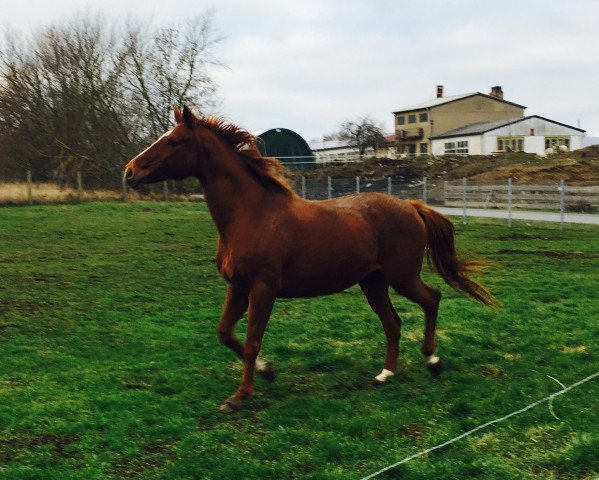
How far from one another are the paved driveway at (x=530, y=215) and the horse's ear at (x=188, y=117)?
1785 cm

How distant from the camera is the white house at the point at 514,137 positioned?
58.0 m

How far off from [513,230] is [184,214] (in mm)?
12014

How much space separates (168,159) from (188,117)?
14.4 inches

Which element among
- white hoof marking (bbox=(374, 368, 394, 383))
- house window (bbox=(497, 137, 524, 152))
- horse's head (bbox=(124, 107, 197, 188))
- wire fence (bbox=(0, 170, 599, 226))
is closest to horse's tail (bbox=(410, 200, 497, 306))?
white hoof marking (bbox=(374, 368, 394, 383))

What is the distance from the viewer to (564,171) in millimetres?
35125

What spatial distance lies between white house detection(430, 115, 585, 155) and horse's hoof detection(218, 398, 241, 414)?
54.8 meters

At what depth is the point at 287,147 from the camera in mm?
56594

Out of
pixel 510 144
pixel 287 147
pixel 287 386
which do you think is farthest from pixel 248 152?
pixel 510 144

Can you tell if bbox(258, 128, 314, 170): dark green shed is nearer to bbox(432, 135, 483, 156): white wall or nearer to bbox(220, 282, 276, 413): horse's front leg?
bbox(432, 135, 483, 156): white wall

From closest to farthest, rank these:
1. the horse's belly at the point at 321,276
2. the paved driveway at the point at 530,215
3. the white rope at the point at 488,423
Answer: the white rope at the point at 488,423
the horse's belly at the point at 321,276
the paved driveway at the point at 530,215

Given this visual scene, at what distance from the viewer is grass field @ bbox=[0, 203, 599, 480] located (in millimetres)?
3844

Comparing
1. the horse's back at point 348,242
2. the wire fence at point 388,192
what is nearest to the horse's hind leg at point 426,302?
the horse's back at point 348,242

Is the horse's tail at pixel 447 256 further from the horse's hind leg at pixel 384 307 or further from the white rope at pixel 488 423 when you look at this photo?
the white rope at pixel 488 423

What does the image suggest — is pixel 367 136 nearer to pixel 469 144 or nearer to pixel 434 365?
pixel 469 144
